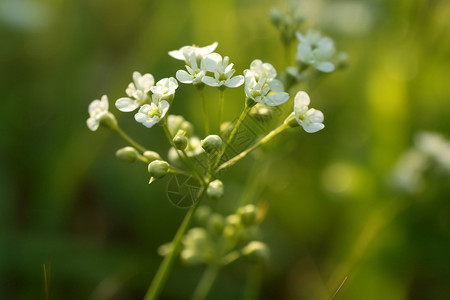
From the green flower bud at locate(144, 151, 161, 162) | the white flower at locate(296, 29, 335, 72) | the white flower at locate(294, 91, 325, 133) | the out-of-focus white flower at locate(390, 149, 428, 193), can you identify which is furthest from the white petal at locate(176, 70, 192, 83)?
the out-of-focus white flower at locate(390, 149, 428, 193)

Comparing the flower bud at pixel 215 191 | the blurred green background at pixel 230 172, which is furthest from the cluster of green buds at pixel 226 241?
the flower bud at pixel 215 191

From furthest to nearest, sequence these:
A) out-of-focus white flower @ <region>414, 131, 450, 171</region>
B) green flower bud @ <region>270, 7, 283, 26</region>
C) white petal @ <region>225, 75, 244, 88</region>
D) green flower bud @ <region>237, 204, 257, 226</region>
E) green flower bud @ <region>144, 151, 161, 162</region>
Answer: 1. out-of-focus white flower @ <region>414, 131, 450, 171</region>
2. green flower bud @ <region>270, 7, 283, 26</region>
3. green flower bud @ <region>237, 204, 257, 226</region>
4. green flower bud @ <region>144, 151, 161, 162</region>
5. white petal @ <region>225, 75, 244, 88</region>

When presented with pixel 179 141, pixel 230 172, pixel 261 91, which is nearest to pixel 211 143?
pixel 179 141

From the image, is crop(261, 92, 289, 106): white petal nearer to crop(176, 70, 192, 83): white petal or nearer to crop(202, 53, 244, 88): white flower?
crop(202, 53, 244, 88): white flower

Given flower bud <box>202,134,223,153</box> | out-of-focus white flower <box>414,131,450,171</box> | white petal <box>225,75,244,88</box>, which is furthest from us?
out-of-focus white flower <box>414,131,450,171</box>

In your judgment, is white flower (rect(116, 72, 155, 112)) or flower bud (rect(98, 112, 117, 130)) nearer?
white flower (rect(116, 72, 155, 112))
